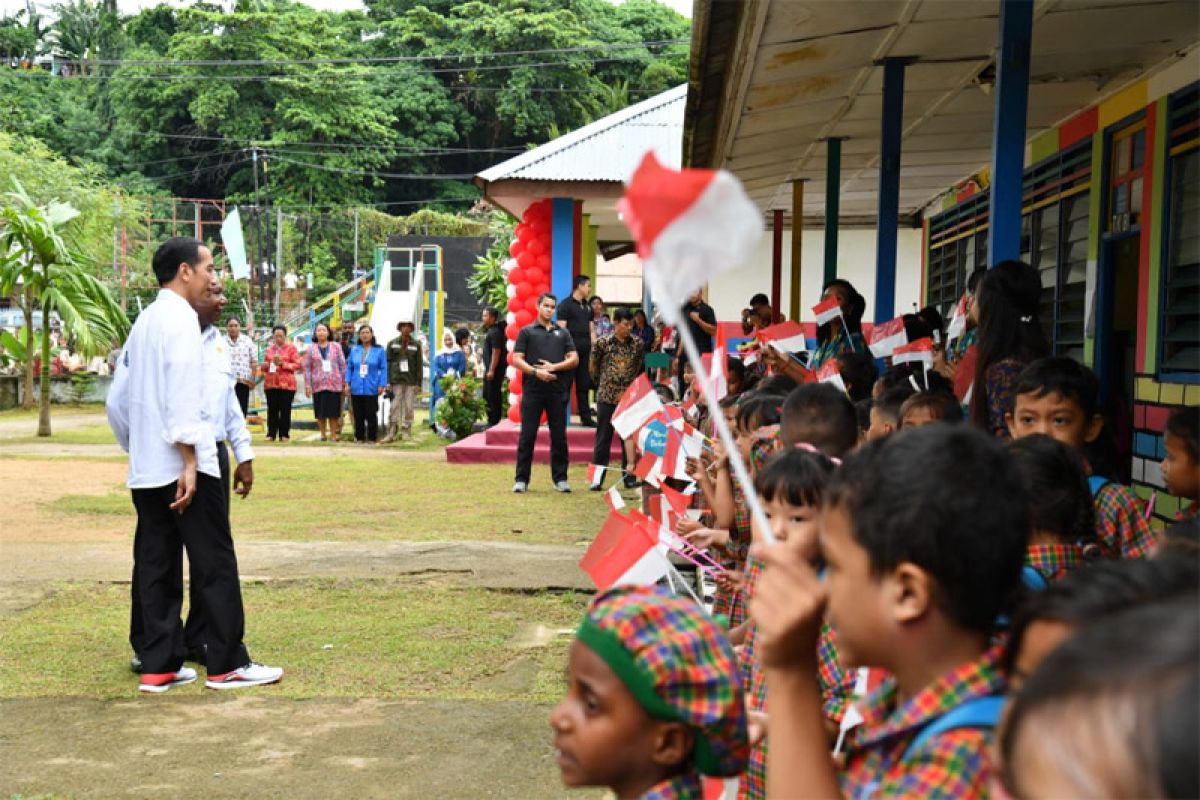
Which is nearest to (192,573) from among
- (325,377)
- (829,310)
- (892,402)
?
(892,402)

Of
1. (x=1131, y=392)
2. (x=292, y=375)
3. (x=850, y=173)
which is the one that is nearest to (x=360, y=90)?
(x=292, y=375)

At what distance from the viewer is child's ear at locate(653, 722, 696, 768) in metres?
1.85

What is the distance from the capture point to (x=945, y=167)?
38.8ft

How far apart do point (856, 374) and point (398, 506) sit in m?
5.40

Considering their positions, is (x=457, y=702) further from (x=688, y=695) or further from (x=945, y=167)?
(x=945, y=167)

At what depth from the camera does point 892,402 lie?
4598 millimetres

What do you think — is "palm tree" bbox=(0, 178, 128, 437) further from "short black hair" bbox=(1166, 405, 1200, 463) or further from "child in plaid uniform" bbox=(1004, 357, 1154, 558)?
"short black hair" bbox=(1166, 405, 1200, 463)

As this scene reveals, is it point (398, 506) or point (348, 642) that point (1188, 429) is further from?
point (398, 506)

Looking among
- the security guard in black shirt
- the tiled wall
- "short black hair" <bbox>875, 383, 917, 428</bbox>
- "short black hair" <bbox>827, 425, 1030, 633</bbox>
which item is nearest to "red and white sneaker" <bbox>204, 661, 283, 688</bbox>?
"short black hair" <bbox>875, 383, 917, 428</bbox>

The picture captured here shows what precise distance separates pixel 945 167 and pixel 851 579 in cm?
1075

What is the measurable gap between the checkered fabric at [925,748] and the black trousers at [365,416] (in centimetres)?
1651

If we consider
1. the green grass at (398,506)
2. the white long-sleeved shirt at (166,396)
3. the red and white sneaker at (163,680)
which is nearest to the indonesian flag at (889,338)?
the white long-sleeved shirt at (166,396)

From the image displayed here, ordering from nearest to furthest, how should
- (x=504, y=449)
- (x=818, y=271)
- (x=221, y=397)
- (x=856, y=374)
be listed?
(x=221, y=397) → (x=856, y=374) → (x=504, y=449) → (x=818, y=271)

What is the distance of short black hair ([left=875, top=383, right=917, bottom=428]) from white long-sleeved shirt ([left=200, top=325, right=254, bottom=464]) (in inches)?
101
